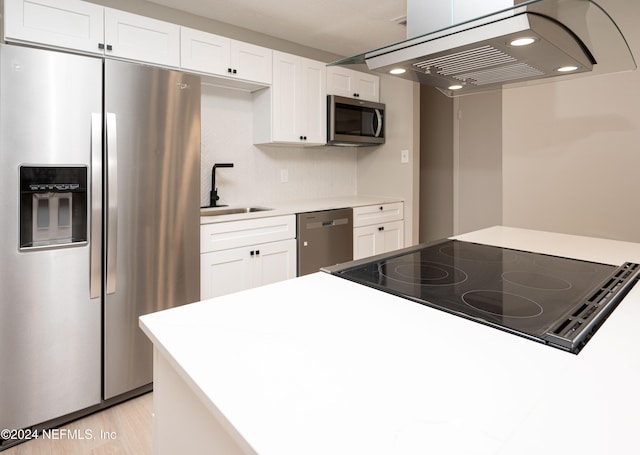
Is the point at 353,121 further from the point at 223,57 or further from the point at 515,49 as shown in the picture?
A: the point at 515,49

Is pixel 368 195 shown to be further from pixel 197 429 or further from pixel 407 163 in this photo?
pixel 197 429

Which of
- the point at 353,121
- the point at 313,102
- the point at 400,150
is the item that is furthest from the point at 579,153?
the point at 313,102

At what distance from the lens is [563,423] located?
19.3 inches

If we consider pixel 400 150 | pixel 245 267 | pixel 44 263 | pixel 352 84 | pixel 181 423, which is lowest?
pixel 181 423

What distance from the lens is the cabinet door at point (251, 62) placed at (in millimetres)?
2701

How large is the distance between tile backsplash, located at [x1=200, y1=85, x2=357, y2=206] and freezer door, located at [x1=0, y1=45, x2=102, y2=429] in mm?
1242

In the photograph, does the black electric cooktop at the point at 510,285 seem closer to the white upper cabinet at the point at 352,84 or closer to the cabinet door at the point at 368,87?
the white upper cabinet at the point at 352,84

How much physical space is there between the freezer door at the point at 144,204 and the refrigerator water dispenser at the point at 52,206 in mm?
117

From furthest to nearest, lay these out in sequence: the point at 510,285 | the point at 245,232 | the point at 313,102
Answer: the point at 313,102
the point at 245,232
the point at 510,285

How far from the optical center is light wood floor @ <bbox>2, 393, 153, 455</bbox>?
167cm

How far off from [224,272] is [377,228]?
5.06ft

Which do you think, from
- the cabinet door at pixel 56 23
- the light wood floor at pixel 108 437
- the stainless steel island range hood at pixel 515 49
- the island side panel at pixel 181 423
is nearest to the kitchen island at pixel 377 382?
the island side panel at pixel 181 423

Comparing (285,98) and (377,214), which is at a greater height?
(285,98)

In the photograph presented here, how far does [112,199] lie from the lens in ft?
6.03
